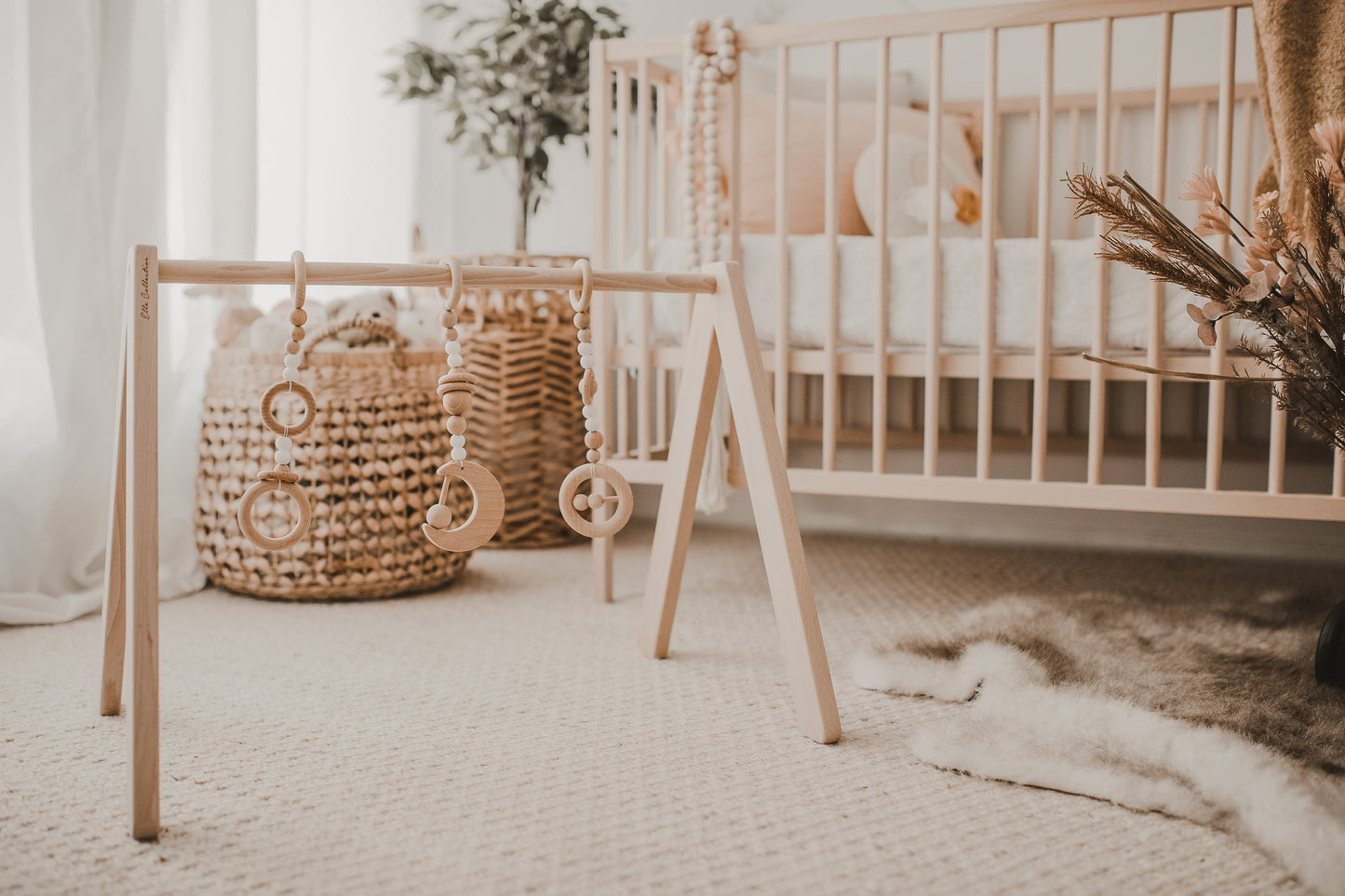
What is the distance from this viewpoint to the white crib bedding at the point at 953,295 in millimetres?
1390

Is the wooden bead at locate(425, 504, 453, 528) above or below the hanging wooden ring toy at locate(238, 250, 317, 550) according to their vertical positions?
below

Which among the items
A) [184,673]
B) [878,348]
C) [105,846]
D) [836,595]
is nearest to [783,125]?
[878,348]

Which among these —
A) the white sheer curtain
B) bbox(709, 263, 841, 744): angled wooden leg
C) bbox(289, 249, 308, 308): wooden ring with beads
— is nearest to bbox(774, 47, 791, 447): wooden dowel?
bbox(709, 263, 841, 744): angled wooden leg

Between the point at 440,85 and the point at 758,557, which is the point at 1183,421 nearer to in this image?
the point at 758,557

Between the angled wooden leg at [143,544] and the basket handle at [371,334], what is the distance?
2.39ft

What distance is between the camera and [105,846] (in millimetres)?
824

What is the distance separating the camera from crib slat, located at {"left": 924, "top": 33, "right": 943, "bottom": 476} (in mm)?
1404

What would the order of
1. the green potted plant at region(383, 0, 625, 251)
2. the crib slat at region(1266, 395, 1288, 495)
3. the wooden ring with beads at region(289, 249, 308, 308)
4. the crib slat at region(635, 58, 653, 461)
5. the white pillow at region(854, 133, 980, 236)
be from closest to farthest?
1. the wooden ring with beads at region(289, 249, 308, 308)
2. the crib slat at region(1266, 395, 1288, 495)
3. the crib slat at region(635, 58, 653, 461)
4. the white pillow at region(854, 133, 980, 236)
5. the green potted plant at region(383, 0, 625, 251)

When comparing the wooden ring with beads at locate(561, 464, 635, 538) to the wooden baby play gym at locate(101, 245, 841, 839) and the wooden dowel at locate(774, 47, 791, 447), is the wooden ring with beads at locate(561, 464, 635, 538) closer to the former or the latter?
the wooden baby play gym at locate(101, 245, 841, 839)

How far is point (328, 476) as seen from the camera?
5.21ft

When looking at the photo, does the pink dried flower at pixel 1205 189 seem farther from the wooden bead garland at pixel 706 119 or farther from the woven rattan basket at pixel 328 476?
the woven rattan basket at pixel 328 476

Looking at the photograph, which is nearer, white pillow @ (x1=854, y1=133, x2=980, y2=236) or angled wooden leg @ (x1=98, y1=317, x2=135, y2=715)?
angled wooden leg @ (x1=98, y1=317, x2=135, y2=715)

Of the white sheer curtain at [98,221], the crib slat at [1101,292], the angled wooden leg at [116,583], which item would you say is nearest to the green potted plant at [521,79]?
the white sheer curtain at [98,221]

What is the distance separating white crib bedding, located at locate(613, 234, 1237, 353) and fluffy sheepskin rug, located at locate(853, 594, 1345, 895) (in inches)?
15.4
